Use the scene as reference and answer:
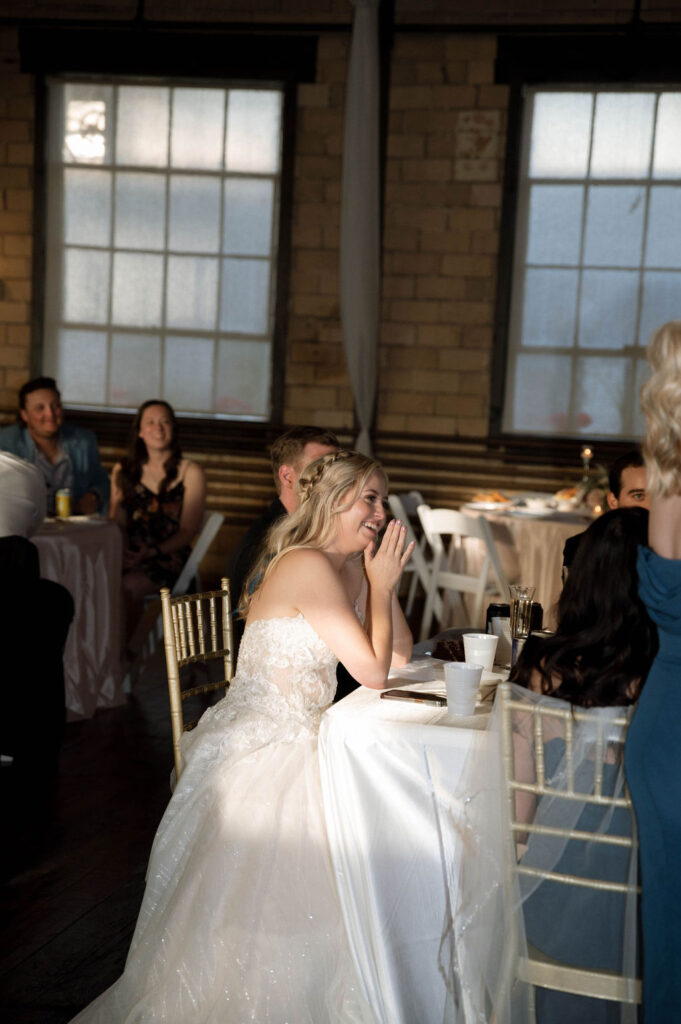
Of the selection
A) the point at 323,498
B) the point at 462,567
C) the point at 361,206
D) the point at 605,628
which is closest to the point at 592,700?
the point at 605,628

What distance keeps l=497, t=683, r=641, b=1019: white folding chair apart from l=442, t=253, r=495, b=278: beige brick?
20.5ft

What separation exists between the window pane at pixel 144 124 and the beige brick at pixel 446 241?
6.76 feet

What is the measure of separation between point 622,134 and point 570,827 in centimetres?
677

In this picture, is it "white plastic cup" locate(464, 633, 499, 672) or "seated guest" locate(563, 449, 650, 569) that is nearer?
"white plastic cup" locate(464, 633, 499, 672)

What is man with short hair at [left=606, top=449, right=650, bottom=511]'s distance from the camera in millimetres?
3453

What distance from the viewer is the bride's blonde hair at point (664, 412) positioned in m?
1.64

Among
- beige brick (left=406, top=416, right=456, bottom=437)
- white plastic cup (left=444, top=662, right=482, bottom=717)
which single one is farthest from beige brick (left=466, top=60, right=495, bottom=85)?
white plastic cup (left=444, top=662, right=482, bottom=717)

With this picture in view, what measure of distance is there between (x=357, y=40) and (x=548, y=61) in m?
1.63

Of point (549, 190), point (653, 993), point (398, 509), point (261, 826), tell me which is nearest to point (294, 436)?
point (261, 826)

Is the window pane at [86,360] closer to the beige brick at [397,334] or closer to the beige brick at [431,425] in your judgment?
the beige brick at [397,334]

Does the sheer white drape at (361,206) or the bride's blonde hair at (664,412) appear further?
the sheer white drape at (361,206)

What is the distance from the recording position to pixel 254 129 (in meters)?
7.86

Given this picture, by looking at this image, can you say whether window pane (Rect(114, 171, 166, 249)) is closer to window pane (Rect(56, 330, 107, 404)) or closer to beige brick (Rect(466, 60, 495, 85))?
window pane (Rect(56, 330, 107, 404))

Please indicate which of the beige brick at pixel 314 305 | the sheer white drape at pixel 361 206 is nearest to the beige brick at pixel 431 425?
the sheer white drape at pixel 361 206
